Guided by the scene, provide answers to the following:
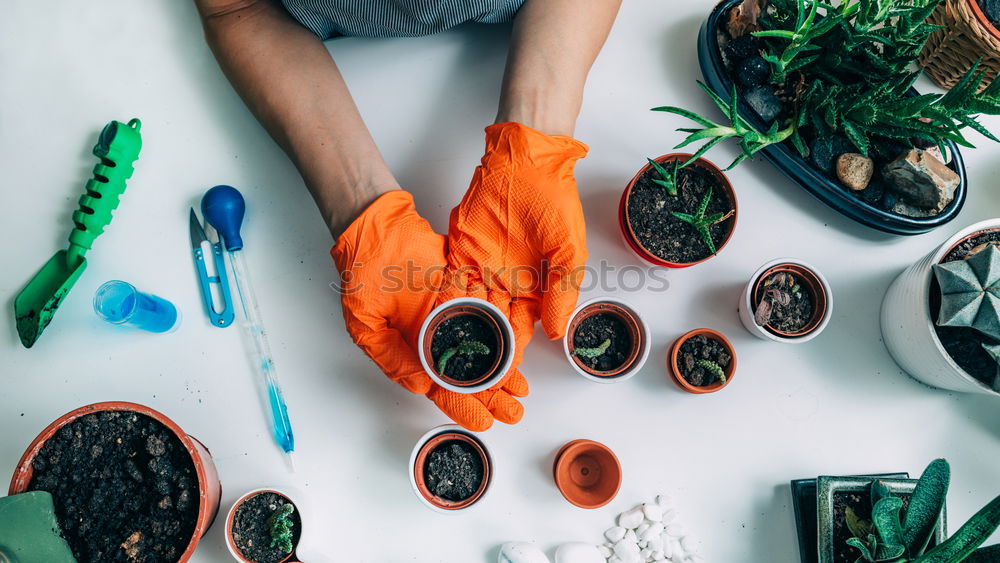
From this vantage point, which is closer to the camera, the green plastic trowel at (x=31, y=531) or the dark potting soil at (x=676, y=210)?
the green plastic trowel at (x=31, y=531)

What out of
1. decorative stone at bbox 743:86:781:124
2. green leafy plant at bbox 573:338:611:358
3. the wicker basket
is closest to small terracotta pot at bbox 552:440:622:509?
green leafy plant at bbox 573:338:611:358

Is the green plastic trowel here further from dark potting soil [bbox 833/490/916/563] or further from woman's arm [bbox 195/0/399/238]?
dark potting soil [bbox 833/490/916/563]

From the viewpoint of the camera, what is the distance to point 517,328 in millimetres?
926

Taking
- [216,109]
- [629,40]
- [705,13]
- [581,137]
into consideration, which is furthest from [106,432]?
[705,13]

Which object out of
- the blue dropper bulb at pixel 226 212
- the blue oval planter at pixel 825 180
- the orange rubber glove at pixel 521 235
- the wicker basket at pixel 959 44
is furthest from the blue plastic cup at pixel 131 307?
the wicker basket at pixel 959 44

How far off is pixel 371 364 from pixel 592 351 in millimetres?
366

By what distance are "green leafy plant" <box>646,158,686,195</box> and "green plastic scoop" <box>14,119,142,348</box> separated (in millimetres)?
876

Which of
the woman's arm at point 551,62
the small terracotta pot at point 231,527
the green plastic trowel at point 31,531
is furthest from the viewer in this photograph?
the woman's arm at point 551,62

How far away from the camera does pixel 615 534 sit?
0.92 m

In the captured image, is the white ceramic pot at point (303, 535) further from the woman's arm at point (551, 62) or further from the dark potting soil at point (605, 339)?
the woman's arm at point (551, 62)

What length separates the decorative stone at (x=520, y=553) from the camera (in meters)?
0.87

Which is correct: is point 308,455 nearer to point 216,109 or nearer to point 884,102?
point 216,109

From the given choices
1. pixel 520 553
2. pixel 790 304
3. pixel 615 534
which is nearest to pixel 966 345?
pixel 790 304

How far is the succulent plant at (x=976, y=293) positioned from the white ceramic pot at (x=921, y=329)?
0.03 meters
